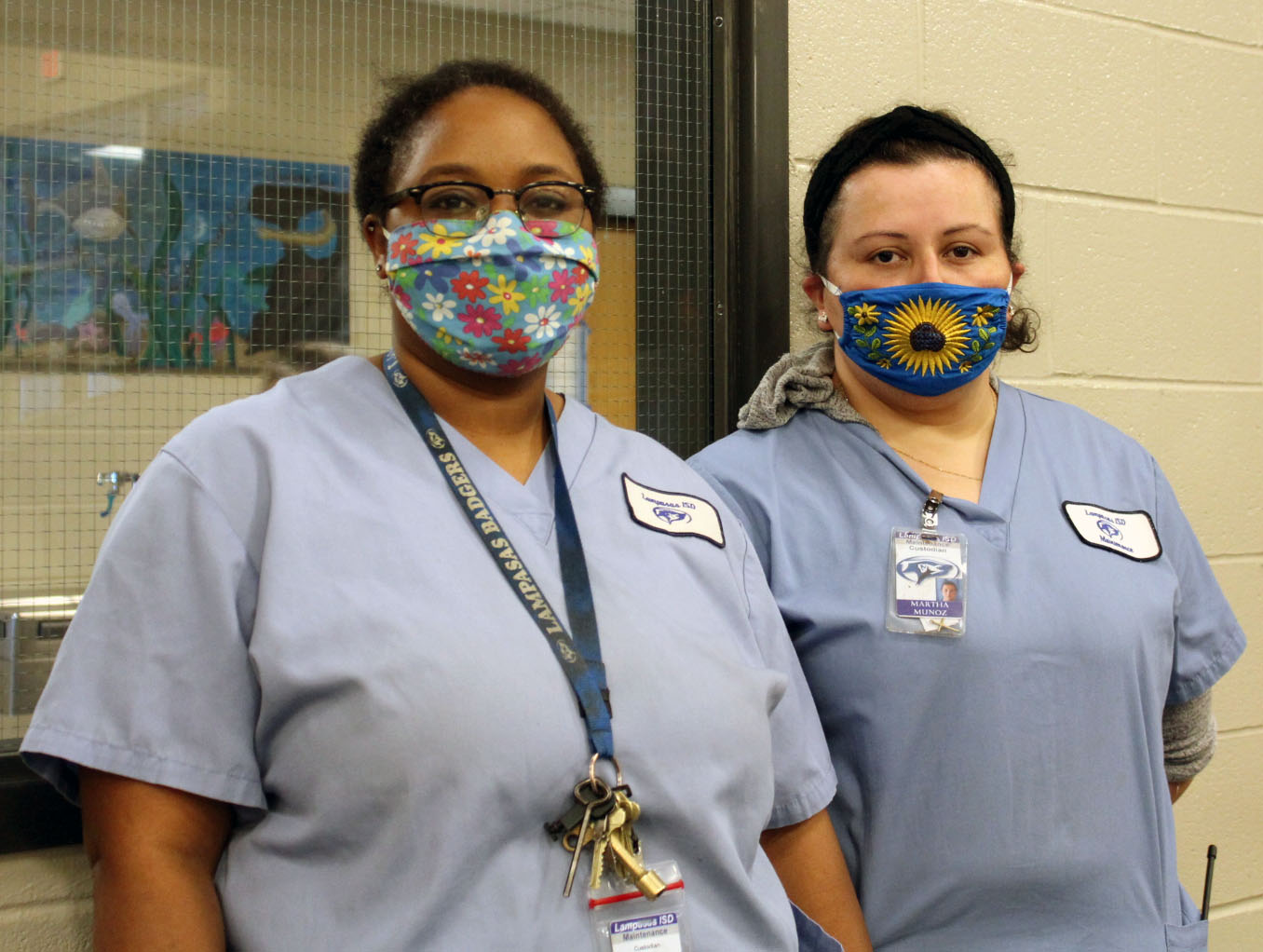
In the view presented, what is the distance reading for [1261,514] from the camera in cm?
222

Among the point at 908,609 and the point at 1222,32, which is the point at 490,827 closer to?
the point at 908,609

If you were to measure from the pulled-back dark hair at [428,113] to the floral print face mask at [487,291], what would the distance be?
0.12m

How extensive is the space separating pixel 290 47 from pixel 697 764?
99 centimetres

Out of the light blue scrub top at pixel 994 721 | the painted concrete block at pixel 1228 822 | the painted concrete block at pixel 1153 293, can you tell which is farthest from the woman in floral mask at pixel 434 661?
the painted concrete block at pixel 1228 822

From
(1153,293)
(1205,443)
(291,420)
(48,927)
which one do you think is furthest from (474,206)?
(1205,443)

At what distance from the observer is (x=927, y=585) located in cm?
136

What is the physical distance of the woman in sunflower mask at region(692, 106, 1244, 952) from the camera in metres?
1.34

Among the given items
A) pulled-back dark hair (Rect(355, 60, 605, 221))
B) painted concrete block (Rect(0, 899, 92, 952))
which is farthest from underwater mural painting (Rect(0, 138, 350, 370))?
painted concrete block (Rect(0, 899, 92, 952))

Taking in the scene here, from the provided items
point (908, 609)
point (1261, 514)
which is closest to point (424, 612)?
point (908, 609)

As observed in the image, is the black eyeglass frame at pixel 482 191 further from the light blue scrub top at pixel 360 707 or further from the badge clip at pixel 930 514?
the badge clip at pixel 930 514

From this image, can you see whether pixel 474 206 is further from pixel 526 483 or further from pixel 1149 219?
pixel 1149 219

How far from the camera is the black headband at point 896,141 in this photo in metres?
1.51

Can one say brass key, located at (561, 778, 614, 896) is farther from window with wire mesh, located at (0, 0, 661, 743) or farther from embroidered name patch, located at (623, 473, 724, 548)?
window with wire mesh, located at (0, 0, 661, 743)

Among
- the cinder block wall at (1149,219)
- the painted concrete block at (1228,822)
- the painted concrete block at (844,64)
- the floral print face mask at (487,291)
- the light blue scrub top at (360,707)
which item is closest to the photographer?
the light blue scrub top at (360,707)
